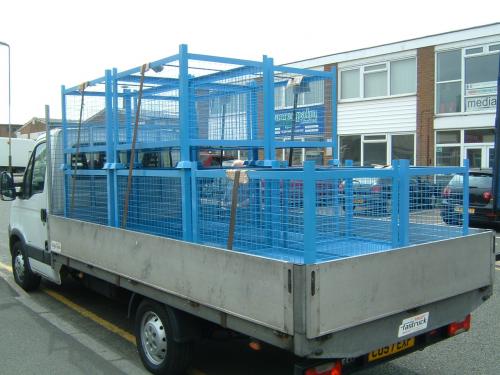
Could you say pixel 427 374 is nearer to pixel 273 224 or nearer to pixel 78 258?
pixel 273 224

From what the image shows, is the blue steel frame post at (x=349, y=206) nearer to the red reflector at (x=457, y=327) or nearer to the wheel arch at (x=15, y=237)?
the red reflector at (x=457, y=327)

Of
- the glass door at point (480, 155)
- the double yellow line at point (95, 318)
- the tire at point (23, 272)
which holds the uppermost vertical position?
the glass door at point (480, 155)

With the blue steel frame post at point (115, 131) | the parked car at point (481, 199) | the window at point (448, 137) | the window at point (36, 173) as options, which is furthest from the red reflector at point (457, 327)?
the window at point (448, 137)

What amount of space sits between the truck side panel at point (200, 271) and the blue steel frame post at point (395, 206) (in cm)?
122

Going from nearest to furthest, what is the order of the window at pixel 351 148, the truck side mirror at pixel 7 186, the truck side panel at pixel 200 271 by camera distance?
1. the truck side panel at pixel 200 271
2. the truck side mirror at pixel 7 186
3. the window at pixel 351 148

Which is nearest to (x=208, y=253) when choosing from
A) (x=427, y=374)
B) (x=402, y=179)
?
(x=402, y=179)

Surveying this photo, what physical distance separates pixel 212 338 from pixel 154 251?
83cm

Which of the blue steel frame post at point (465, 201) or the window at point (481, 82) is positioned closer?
the blue steel frame post at point (465, 201)

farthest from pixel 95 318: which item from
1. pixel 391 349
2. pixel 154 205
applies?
pixel 391 349

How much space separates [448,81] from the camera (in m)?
19.2

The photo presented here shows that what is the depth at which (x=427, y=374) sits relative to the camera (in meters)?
4.41

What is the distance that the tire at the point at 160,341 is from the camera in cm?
408

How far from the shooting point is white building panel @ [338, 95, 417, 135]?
2039 cm

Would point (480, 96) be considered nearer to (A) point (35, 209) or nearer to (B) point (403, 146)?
(B) point (403, 146)
